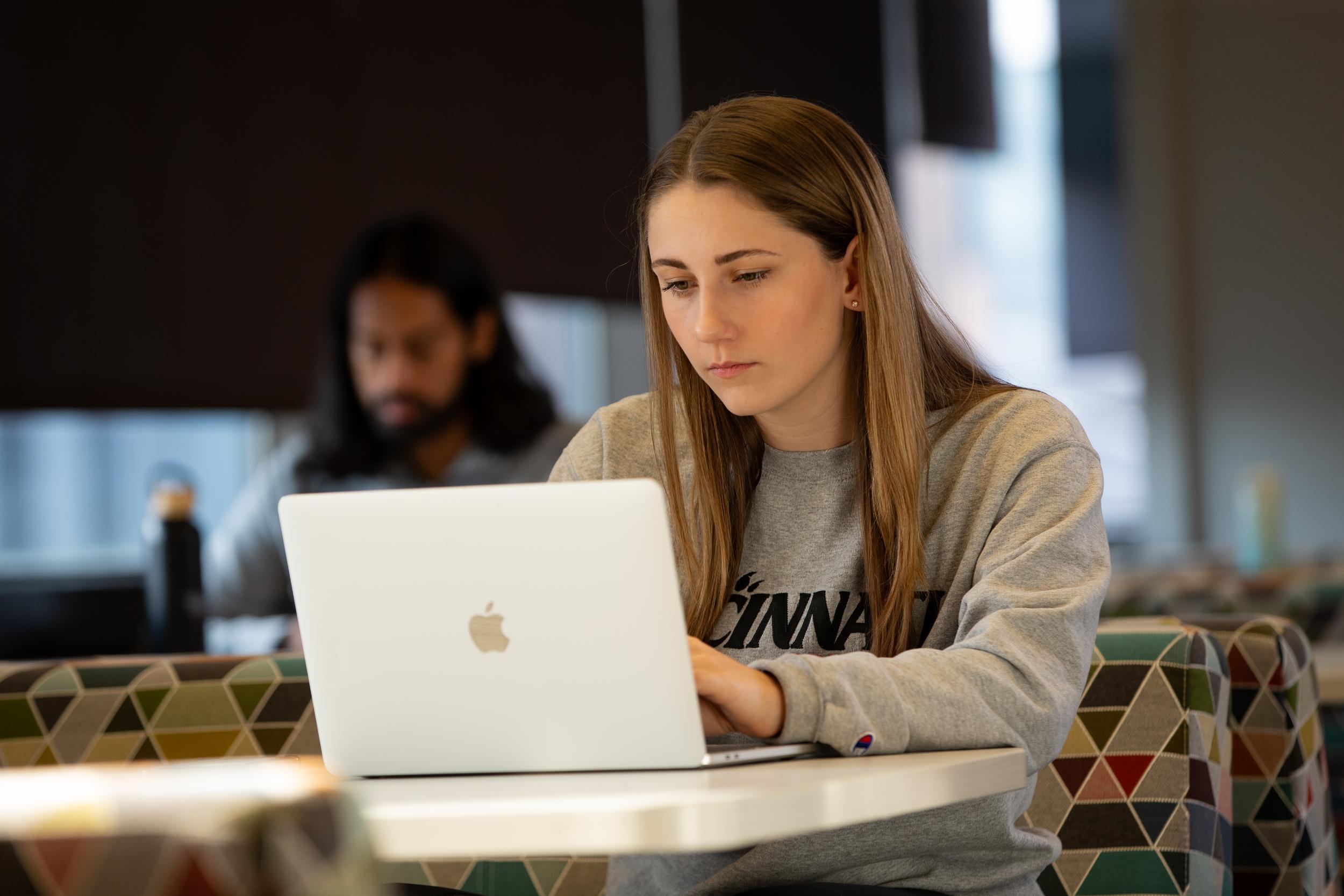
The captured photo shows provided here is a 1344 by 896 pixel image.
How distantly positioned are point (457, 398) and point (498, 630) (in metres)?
2.24

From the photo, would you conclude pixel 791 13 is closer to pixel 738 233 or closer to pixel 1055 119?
pixel 1055 119

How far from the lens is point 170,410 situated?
4145 millimetres

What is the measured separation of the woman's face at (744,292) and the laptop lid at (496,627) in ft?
1.42

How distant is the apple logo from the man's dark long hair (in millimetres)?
2139

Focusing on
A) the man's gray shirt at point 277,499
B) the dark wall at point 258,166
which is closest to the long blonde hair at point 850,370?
the man's gray shirt at point 277,499

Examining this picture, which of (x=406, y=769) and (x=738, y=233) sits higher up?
(x=738, y=233)

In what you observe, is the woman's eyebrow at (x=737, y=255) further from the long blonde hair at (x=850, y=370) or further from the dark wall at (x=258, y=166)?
the dark wall at (x=258, y=166)

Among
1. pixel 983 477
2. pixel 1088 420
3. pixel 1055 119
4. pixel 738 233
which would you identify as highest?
pixel 1055 119

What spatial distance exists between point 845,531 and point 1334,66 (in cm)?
633

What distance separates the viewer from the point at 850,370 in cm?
159

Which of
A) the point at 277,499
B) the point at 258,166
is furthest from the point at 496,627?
the point at 258,166

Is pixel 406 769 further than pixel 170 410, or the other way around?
pixel 170 410

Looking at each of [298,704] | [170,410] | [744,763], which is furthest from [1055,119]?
[744,763]

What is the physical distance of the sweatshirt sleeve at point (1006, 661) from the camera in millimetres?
1168
